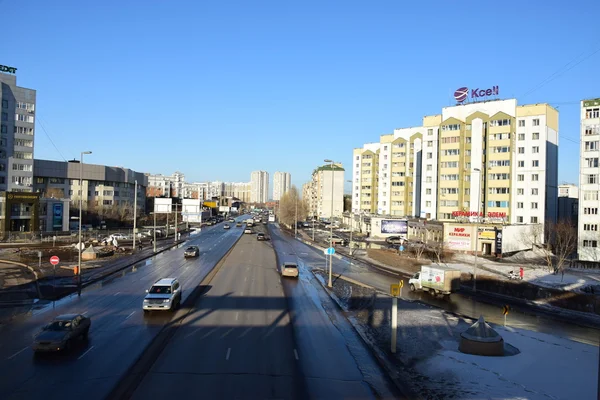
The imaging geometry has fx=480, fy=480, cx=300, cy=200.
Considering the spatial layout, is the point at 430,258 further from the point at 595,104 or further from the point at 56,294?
the point at 56,294

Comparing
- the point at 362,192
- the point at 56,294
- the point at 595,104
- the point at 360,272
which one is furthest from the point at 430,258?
the point at 362,192

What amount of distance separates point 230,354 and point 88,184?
11851 cm

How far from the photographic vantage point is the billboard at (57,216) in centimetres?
8631

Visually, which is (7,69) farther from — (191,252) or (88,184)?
(191,252)

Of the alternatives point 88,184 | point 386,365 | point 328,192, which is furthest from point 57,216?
point 328,192

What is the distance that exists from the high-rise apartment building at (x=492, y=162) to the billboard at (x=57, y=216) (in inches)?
2547

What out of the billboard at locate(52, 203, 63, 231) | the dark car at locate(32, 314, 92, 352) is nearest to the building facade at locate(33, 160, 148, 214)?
the billboard at locate(52, 203, 63, 231)

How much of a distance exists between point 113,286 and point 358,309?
17665mm

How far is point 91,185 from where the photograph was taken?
124m

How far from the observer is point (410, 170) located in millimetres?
103938

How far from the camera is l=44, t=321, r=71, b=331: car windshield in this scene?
57.1ft

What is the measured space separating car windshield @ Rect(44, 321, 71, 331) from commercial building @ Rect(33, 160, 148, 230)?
303 feet

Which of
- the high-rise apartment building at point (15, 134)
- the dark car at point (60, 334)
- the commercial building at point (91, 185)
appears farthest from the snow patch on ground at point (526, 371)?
the commercial building at point (91, 185)

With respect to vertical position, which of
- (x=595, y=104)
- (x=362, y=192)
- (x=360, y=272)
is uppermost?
(x=595, y=104)
